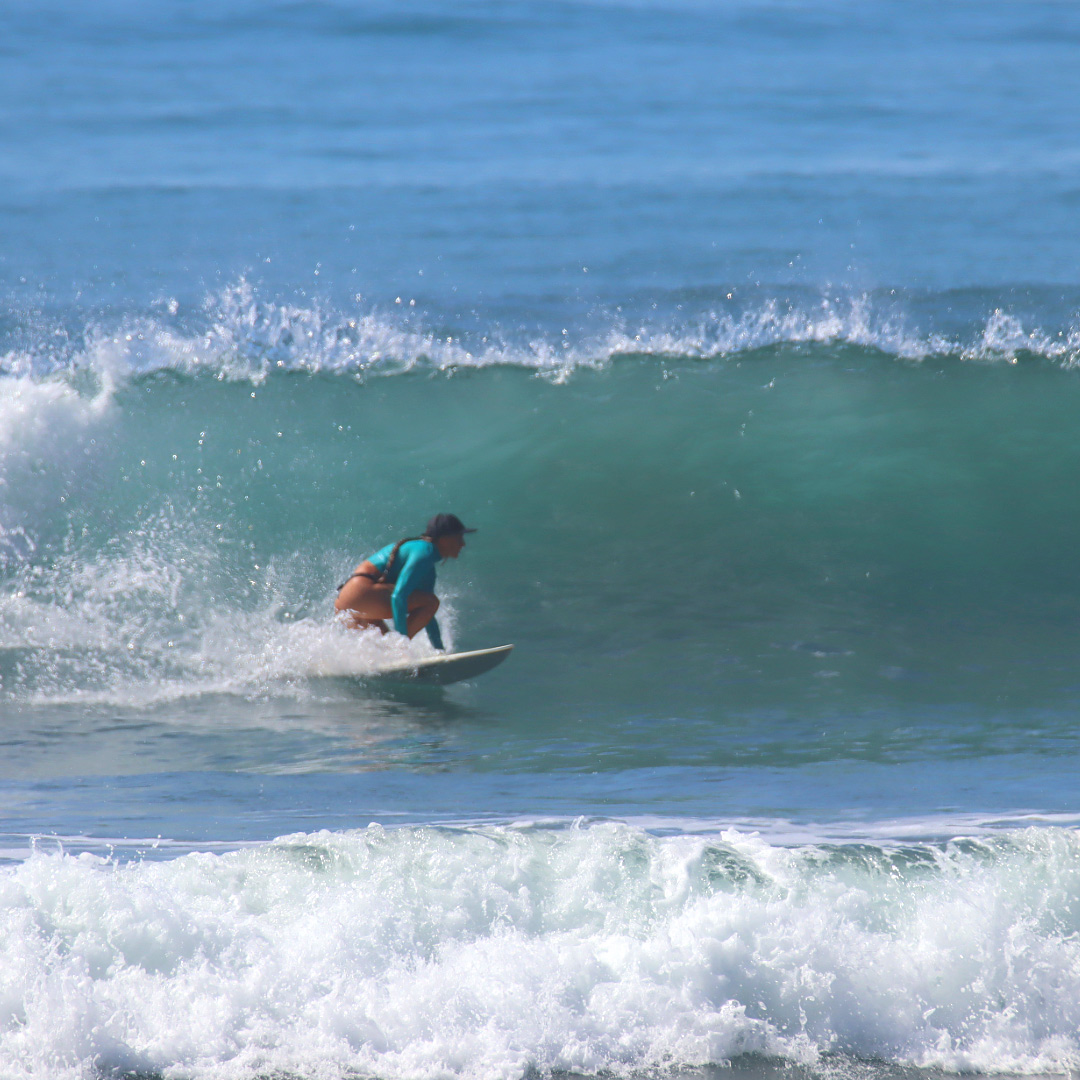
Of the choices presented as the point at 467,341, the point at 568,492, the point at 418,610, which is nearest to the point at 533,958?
the point at 418,610

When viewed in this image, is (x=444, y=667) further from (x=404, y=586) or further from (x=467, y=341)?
(x=467, y=341)

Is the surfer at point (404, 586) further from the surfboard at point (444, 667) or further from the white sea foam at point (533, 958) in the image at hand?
the white sea foam at point (533, 958)

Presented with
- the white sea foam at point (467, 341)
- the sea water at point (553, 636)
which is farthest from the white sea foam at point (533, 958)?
the white sea foam at point (467, 341)

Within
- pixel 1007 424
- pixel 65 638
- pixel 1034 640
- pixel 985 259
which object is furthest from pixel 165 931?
pixel 985 259

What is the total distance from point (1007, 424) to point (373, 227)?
7.65 metres

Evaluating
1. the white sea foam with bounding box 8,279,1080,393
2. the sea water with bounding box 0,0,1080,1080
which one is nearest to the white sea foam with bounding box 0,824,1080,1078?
the sea water with bounding box 0,0,1080,1080

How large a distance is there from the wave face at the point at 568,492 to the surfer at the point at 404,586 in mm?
272

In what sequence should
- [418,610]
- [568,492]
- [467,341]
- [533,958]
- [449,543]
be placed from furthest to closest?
[467,341] → [568,492] → [418,610] → [449,543] → [533,958]

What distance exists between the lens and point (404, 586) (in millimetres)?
5809

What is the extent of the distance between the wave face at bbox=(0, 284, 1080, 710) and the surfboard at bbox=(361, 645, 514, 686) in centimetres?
31

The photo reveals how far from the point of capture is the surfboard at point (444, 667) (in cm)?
601

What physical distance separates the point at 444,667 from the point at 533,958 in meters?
2.89

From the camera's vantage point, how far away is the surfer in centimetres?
580

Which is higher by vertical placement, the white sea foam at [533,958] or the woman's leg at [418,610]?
the woman's leg at [418,610]
